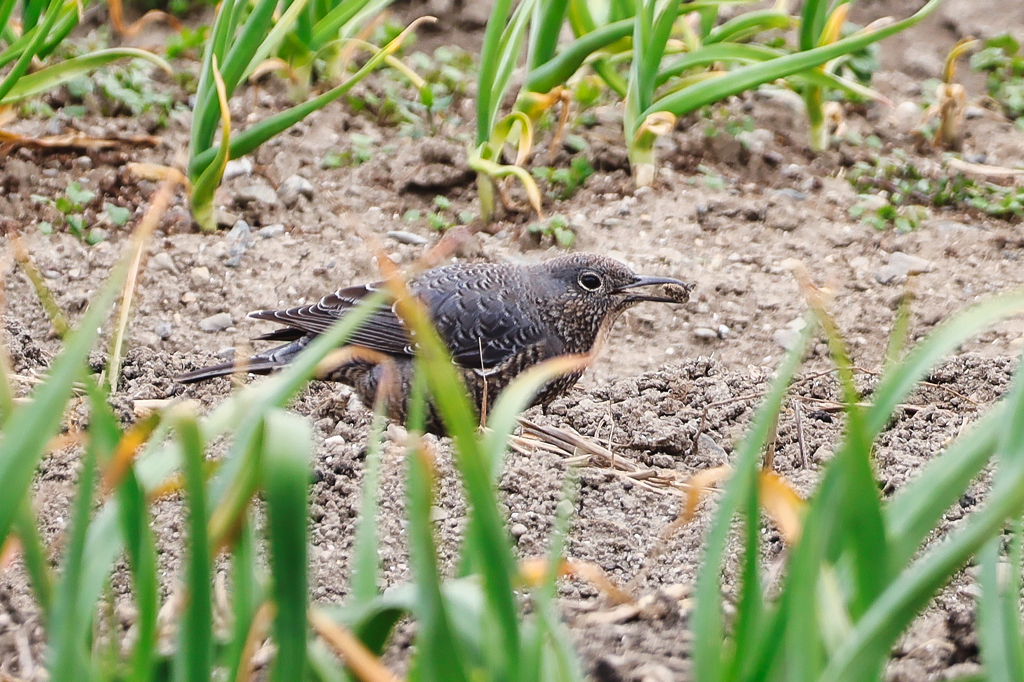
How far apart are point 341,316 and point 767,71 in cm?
192

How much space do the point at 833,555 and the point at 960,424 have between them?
2.05m

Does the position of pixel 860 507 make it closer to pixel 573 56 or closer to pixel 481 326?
pixel 481 326

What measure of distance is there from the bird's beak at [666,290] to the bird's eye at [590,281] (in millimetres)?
70

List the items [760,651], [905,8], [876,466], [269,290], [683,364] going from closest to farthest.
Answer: [760,651] → [876,466] → [683,364] → [269,290] → [905,8]

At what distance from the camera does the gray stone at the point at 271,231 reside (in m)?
4.59

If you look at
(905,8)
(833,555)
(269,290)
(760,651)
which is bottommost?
(269,290)

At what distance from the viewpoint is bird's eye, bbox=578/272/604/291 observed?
3963 millimetres

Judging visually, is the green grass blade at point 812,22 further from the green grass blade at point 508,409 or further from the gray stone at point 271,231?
the green grass blade at point 508,409

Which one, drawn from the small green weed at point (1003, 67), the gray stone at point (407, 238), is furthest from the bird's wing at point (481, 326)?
the small green weed at point (1003, 67)

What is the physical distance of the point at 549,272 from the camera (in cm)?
404

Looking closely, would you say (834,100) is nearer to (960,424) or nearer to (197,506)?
(960,424)

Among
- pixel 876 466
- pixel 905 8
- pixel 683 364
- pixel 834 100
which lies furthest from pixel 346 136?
pixel 905 8

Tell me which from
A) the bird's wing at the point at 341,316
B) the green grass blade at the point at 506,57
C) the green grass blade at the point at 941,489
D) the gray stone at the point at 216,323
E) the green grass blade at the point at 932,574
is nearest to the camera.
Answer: the green grass blade at the point at 932,574

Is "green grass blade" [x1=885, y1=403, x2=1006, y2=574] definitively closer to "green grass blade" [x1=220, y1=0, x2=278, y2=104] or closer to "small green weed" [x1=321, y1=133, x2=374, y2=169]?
"green grass blade" [x1=220, y1=0, x2=278, y2=104]
